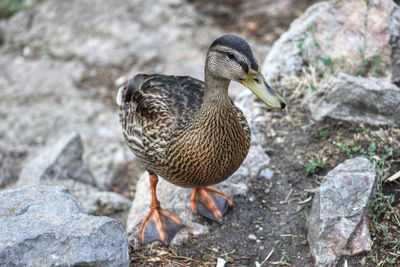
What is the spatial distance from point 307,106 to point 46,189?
7.44 feet

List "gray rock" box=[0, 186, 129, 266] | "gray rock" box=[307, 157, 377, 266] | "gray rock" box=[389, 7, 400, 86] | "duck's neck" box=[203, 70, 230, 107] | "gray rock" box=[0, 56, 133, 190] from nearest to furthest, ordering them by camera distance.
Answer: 1. "gray rock" box=[0, 186, 129, 266]
2. "gray rock" box=[307, 157, 377, 266]
3. "duck's neck" box=[203, 70, 230, 107]
4. "gray rock" box=[389, 7, 400, 86]
5. "gray rock" box=[0, 56, 133, 190]

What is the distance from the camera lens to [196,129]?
13.6 ft

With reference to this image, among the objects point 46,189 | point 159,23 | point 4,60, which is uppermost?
point 46,189

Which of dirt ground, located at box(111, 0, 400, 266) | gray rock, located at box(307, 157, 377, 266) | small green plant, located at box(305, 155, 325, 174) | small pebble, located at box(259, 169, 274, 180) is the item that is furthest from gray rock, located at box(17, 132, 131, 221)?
gray rock, located at box(307, 157, 377, 266)

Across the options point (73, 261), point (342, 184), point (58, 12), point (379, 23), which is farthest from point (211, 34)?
point (73, 261)

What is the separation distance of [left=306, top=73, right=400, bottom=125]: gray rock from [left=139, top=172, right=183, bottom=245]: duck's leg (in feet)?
4.52

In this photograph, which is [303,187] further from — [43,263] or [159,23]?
[159,23]

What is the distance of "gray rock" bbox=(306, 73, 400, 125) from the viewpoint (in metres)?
4.72

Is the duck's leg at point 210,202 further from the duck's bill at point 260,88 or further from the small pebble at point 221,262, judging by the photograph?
the duck's bill at point 260,88

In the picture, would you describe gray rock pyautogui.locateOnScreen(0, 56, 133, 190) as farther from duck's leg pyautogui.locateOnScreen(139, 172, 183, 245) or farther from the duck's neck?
the duck's neck

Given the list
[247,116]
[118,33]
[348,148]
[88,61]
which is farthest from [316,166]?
[118,33]

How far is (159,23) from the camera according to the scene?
27.8 ft

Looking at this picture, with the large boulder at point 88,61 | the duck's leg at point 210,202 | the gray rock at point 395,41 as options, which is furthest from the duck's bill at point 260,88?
the large boulder at point 88,61

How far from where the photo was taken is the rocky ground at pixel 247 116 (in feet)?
12.7
